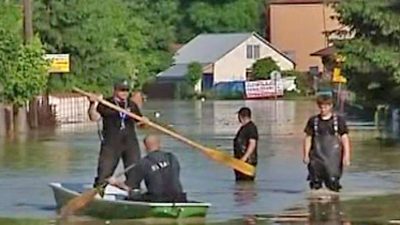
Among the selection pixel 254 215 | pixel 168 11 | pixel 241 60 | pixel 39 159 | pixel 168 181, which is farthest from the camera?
pixel 168 11

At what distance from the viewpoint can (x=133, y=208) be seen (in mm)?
16625

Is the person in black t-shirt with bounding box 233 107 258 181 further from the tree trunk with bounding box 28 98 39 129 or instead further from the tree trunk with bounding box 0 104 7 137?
the tree trunk with bounding box 28 98 39 129

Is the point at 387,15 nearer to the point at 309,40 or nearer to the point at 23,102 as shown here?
the point at 23,102

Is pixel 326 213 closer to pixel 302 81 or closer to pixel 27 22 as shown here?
pixel 27 22

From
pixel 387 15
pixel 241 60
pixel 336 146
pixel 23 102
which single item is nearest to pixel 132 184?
pixel 336 146

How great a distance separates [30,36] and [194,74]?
213 feet

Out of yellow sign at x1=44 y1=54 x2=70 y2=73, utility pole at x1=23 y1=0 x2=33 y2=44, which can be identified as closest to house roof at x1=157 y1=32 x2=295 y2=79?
yellow sign at x1=44 y1=54 x2=70 y2=73

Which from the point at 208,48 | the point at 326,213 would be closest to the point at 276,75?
the point at 208,48

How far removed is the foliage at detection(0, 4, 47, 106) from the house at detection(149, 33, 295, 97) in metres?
67.0

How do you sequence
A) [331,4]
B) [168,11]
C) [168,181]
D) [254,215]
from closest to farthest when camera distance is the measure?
[168,181] → [254,215] → [331,4] → [168,11]

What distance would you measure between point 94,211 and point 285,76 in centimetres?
8761

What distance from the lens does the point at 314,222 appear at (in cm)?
1692

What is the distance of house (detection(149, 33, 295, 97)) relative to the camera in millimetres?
116062

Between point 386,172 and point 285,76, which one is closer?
point 386,172
